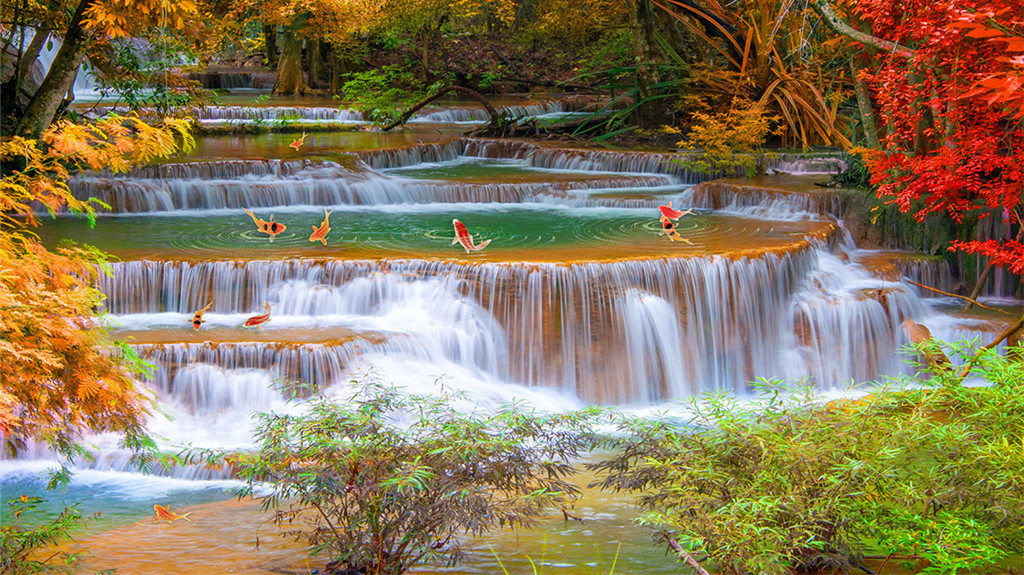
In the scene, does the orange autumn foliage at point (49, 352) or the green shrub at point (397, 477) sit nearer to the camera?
the orange autumn foliage at point (49, 352)

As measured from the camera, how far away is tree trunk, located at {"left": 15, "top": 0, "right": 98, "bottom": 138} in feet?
28.8

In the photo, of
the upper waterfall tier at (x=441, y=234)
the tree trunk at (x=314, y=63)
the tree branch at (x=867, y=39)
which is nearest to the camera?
the tree branch at (x=867, y=39)

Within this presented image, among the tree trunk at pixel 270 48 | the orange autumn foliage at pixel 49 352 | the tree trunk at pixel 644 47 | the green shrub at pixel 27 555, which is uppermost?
the tree trunk at pixel 270 48

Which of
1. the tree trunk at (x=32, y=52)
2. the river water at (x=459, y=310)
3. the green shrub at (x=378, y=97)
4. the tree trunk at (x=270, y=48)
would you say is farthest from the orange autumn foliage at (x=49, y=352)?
the tree trunk at (x=270, y=48)

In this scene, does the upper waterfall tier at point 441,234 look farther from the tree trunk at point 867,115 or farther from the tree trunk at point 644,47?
the tree trunk at point 644,47

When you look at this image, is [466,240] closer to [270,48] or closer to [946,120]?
[946,120]

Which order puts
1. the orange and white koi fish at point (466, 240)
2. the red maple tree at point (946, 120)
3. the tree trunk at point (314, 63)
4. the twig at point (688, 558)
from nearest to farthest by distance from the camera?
1. the twig at point (688, 558)
2. the red maple tree at point (946, 120)
3. the orange and white koi fish at point (466, 240)
4. the tree trunk at point (314, 63)

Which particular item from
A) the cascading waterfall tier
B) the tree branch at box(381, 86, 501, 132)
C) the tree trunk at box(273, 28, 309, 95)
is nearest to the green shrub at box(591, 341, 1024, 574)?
the cascading waterfall tier

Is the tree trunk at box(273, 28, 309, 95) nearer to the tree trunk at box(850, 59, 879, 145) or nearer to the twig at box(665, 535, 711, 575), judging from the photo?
the tree trunk at box(850, 59, 879, 145)

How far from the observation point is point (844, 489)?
4148 millimetres

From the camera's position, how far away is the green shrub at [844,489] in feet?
13.0

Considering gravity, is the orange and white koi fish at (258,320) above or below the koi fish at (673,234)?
below

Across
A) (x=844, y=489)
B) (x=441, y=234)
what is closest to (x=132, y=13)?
(x=441, y=234)

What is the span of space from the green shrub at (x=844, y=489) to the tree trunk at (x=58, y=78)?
6967 mm
